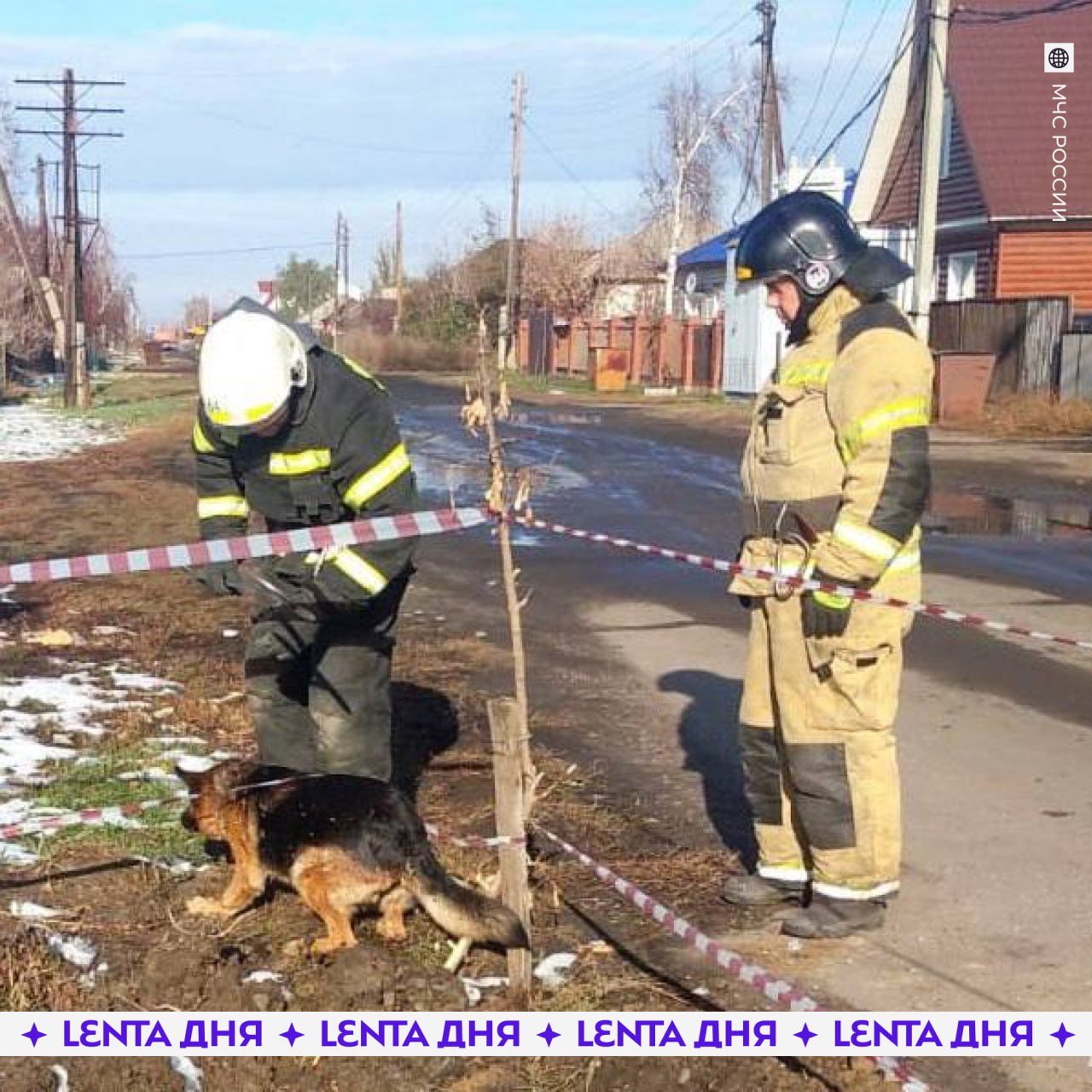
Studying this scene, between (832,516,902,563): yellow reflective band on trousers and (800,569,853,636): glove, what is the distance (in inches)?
4.0

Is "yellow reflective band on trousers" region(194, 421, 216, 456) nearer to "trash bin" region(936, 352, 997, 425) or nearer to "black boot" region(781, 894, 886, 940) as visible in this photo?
"black boot" region(781, 894, 886, 940)

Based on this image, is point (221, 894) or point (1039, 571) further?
point (1039, 571)

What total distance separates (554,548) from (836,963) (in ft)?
26.2

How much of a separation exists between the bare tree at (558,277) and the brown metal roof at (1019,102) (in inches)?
1161

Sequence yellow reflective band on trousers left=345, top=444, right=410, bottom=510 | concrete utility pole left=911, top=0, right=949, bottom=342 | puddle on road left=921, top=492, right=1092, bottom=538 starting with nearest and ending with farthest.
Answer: yellow reflective band on trousers left=345, top=444, right=410, bottom=510, puddle on road left=921, top=492, right=1092, bottom=538, concrete utility pole left=911, top=0, right=949, bottom=342

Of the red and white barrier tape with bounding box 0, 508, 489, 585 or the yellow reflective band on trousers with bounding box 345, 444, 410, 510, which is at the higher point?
the yellow reflective band on trousers with bounding box 345, 444, 410, 510

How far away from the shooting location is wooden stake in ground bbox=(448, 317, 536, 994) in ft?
11.9

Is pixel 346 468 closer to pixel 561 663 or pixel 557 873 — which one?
pixel 557 873

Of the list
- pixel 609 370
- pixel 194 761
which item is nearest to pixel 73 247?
pixel 609 370

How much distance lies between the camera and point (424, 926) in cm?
423

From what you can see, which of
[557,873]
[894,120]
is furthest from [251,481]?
[894,120]

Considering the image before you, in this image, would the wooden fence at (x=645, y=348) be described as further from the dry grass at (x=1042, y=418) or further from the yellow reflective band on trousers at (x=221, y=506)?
the yellow reflective band on trousers at (x=221, y=506)

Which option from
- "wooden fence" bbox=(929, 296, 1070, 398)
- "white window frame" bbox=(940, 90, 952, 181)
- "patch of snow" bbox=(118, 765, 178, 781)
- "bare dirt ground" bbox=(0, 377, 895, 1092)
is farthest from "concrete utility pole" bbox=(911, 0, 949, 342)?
"patch of snow" bbox=(118, 765, 178, 781)

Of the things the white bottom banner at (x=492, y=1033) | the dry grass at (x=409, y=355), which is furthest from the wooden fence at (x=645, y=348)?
the white bottom banner at (x=492, y=1033)
